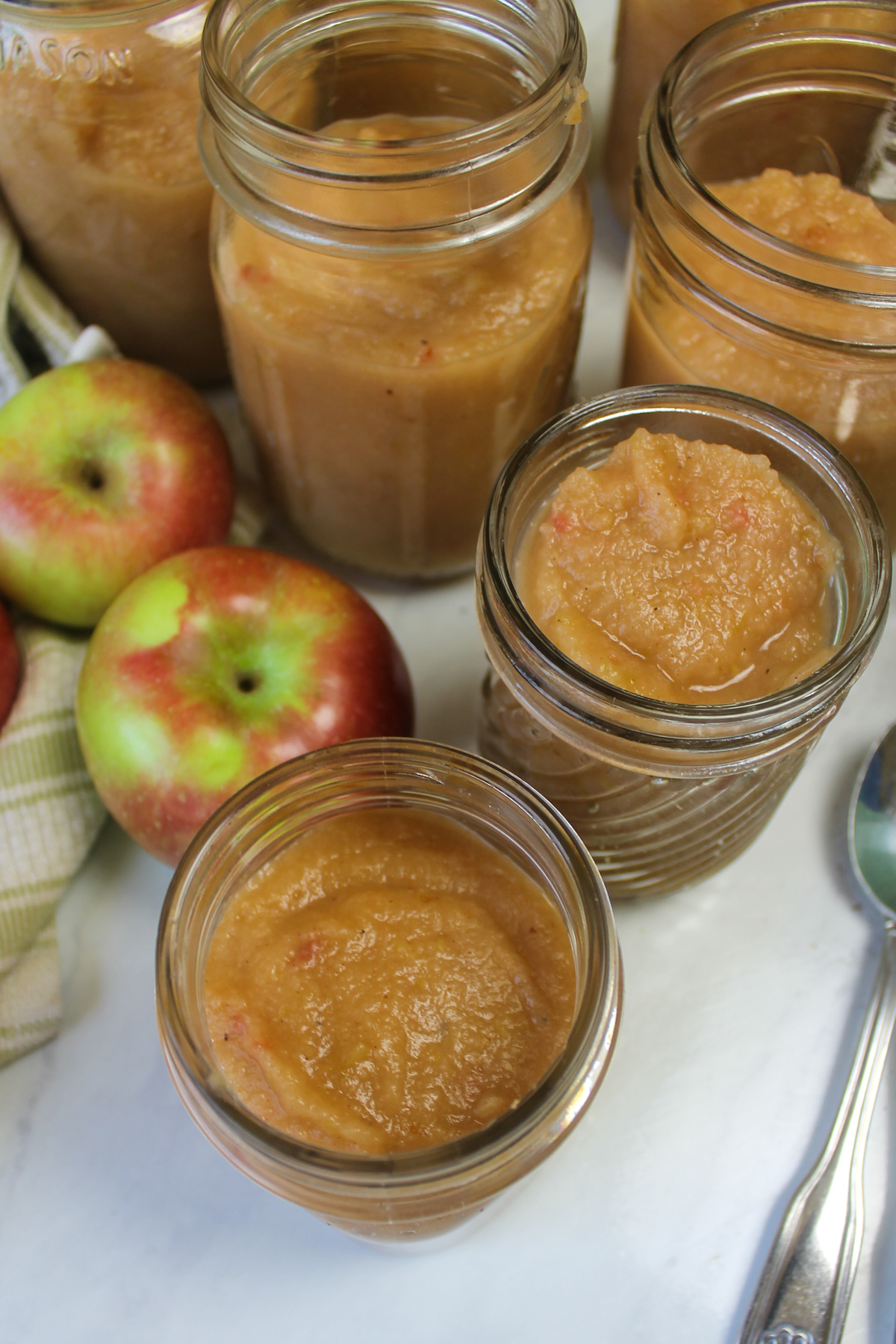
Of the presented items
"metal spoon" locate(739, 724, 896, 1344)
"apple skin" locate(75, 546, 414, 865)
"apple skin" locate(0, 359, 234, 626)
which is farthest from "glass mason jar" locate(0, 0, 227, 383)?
"metal spoon" locate(739, 724, 896, 1344)

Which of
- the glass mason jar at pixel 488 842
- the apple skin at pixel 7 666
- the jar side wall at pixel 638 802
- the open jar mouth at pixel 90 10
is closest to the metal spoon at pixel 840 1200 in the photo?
the jar side wall at pixel 638 802

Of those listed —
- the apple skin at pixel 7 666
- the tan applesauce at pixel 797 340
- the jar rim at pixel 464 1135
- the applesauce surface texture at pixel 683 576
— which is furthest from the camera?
the apple skin at pixel 7 666

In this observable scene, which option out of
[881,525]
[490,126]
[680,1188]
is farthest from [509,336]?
[680,1188]

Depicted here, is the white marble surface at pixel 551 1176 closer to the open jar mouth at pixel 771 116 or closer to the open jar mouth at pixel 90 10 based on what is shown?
the open jar mouth at pixel 771 116

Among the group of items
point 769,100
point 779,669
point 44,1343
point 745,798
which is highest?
point 769,100

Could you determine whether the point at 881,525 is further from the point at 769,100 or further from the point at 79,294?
the point at 79,294

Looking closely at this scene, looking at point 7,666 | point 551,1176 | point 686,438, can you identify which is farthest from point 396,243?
point 551,1176

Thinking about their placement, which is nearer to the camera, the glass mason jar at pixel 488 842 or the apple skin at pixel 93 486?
the glass mason jar at pixel 488 842
